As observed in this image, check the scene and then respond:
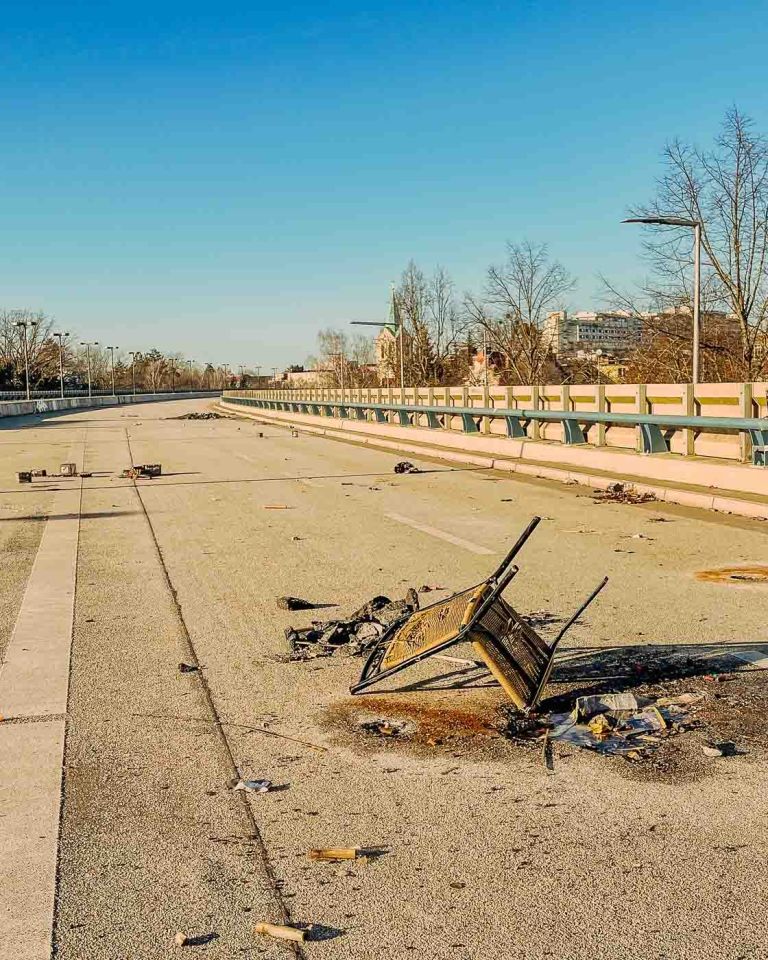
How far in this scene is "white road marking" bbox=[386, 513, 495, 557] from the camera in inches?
410

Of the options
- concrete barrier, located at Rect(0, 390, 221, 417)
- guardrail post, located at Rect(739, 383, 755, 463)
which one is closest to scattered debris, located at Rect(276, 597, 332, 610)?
guardrail post, located at Rect(739, 383, 755, 463)

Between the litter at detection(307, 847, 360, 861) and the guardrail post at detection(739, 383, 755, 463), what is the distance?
11.7m

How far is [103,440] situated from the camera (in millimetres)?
34406

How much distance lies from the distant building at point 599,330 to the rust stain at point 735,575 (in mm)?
27357

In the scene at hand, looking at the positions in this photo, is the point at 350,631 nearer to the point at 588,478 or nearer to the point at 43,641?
the point at 43,641

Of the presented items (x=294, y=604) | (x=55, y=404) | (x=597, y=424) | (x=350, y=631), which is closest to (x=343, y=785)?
(x=350, y=631)

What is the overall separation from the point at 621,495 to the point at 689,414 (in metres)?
1.80

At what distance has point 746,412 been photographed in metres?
14.1

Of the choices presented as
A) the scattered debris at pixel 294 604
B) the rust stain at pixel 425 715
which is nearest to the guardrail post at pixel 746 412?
the scattered debris at pixel 294 604

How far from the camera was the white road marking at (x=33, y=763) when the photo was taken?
3.30 metres

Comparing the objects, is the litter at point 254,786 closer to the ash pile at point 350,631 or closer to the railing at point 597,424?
the ash pile at point 350,631

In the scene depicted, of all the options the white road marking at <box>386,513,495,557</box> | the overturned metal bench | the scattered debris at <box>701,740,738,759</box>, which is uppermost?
the overturned metal bench

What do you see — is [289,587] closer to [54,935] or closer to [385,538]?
[385,538]

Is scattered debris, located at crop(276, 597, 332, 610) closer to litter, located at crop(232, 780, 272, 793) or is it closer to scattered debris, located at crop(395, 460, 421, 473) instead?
litter, located at crop(232, 780, 272, 793)
